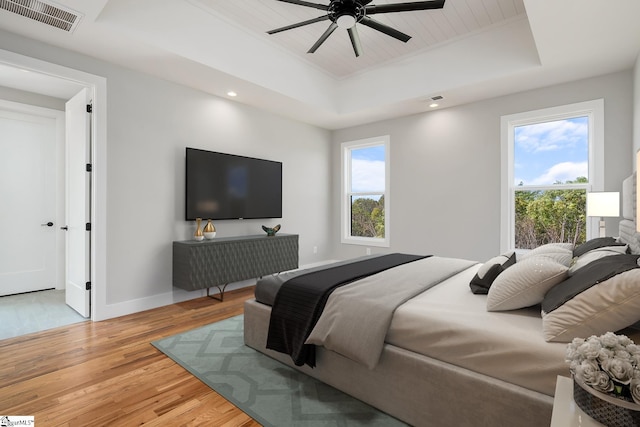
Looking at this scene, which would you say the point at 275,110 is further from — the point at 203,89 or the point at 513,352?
the point at 513,352

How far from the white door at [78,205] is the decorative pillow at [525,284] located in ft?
11.6

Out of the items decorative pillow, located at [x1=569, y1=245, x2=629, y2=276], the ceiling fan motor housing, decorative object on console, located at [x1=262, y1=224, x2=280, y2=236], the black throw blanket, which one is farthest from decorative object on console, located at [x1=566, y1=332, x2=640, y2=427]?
decorative object on console, located at [x1=262, y1=224, x2=280, y2=236]

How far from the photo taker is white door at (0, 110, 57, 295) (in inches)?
157

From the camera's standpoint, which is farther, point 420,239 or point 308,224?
point 308,224

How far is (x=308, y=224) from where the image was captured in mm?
5480

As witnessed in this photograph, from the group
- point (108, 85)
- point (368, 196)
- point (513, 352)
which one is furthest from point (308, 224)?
point (513, 352)

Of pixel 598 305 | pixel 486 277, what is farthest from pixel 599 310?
pixel 486 277

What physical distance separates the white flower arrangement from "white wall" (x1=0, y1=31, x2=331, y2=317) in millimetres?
3676

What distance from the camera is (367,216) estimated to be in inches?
220

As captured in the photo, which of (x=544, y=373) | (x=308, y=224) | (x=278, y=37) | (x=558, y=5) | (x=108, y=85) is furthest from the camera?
(x=308, y=224)

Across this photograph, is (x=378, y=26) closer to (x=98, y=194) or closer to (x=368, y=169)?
(x=98, y=194)

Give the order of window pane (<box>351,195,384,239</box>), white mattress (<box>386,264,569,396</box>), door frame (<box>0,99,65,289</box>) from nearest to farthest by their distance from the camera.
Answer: white mattress (<box>386,264,569,396</box>) < door frame (<box>0,99,65,289</box>) < window pane (<box>351,195,384,239</box>)

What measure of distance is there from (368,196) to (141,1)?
398cm

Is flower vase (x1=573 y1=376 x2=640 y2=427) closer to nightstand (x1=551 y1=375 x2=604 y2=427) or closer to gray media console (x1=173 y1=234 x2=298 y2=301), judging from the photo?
nightstand (x1=551 y1=375 x2=604 y2=427)
